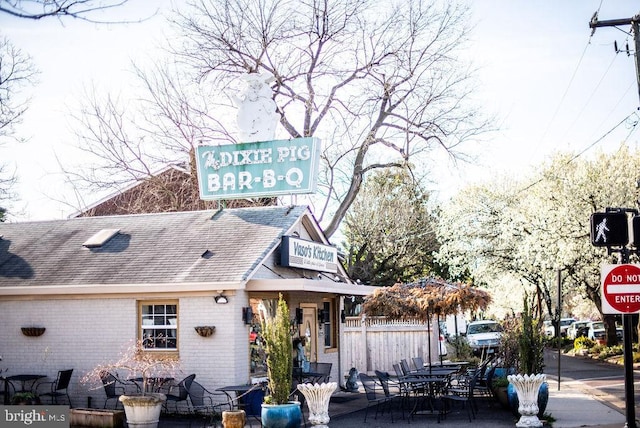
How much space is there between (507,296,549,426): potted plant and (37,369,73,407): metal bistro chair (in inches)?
357

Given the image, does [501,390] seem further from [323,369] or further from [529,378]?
[323,369]

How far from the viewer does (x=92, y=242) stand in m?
19.5

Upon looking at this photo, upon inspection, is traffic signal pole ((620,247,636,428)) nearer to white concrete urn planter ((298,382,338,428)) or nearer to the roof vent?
white concrete urn planter ((298,382,338,428))

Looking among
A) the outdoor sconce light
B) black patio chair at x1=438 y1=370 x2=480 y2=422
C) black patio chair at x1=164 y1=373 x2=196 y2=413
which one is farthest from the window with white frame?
black patio chair at x1=438 y1=370 x2=480 y2=422

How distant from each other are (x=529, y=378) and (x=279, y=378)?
4.47 meters

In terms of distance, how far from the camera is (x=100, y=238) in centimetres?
1977

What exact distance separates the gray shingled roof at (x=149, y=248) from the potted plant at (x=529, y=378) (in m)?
5.52

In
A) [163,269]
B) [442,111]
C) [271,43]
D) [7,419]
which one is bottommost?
[7,419]

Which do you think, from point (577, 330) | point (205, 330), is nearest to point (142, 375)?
point (205, 330)

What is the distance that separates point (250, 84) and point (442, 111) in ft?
30.5

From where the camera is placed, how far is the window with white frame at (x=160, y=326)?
56.3ft

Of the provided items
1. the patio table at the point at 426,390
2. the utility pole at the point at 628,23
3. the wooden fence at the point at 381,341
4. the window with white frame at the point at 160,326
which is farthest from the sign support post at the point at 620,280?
the wooden fence at the point at 381,341

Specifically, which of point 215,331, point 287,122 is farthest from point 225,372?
point 287,122

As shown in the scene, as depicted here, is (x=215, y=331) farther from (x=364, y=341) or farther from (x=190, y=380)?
(x=364, y=341)
